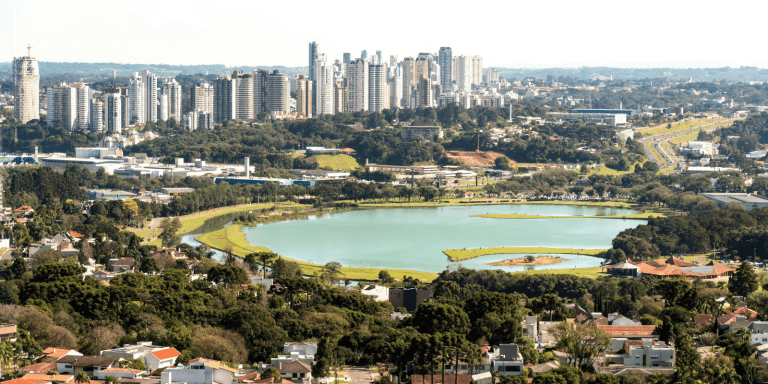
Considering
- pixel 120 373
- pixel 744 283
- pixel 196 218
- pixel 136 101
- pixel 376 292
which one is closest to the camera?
pixel 120 373

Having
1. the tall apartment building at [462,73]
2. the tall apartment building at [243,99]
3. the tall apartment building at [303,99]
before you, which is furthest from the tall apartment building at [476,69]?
the tall apartment building at [243,99]

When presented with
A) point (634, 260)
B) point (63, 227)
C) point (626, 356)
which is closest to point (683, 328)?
point (626, 356)

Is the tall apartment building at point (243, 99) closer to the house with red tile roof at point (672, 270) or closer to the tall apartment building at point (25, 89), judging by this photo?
the tall apartment building at point (25, 89)

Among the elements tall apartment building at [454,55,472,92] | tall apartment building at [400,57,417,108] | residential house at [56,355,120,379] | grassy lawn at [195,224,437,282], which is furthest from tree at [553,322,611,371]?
tall apartment building at [454,55,472,92]

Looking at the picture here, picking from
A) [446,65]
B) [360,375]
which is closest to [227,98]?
[446,65]

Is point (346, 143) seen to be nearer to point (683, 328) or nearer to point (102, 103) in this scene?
point (102, 103)

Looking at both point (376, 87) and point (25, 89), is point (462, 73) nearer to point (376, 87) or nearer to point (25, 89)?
point (376, 87)
